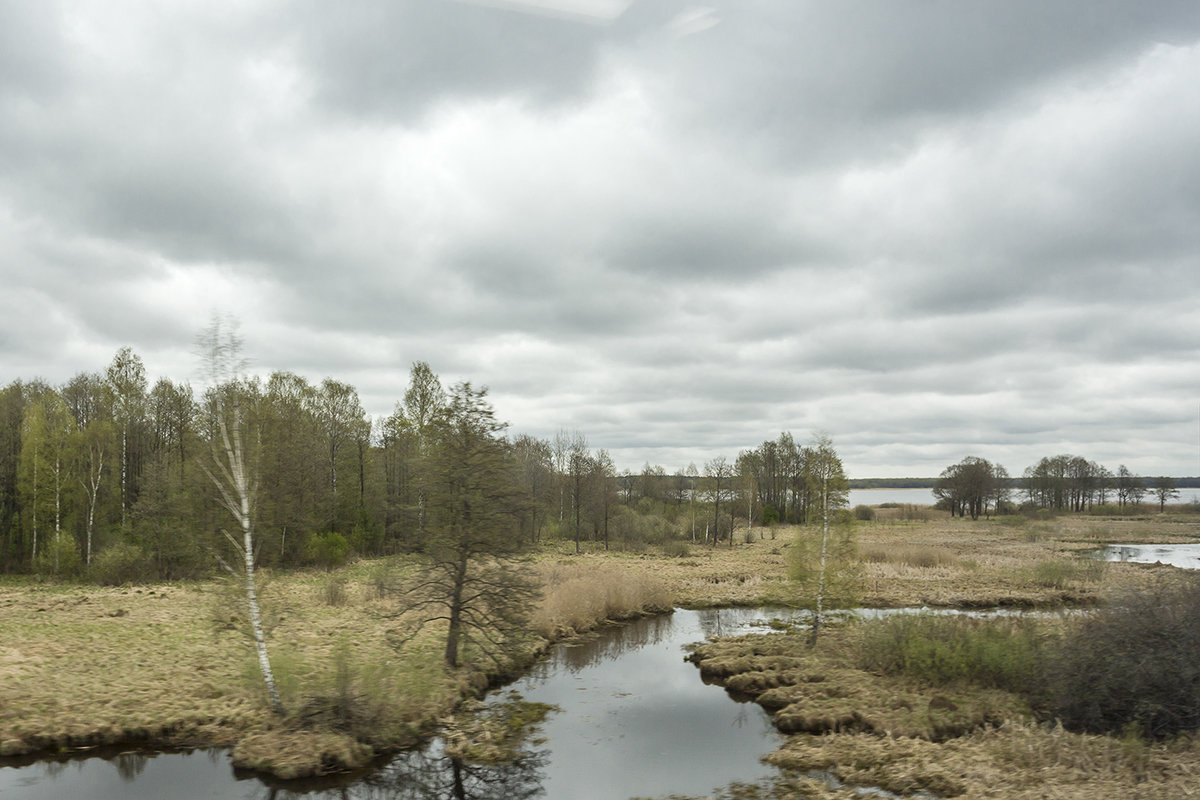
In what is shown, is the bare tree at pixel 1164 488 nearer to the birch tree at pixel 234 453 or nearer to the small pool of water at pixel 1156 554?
the small pool of water at pixel 1156 554

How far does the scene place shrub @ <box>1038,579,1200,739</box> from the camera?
13914 mm

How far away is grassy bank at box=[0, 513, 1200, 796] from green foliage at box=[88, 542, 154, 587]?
2.05 m

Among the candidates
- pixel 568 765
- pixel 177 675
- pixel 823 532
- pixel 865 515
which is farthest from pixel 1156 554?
pixel 177 675

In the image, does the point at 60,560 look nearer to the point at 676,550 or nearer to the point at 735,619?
the point at 735,619

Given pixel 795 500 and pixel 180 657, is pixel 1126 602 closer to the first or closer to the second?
pixel 180 657

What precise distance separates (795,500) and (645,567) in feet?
162

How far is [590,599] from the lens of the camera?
1242 inches

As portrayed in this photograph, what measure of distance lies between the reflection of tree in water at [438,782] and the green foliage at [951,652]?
37.9 feet

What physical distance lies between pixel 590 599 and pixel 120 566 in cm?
2659

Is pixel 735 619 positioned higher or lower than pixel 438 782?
lower

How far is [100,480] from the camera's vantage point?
39688 millimetres

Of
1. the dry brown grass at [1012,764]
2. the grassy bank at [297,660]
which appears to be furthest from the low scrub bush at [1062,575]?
the dry brown grass at [1012,764]

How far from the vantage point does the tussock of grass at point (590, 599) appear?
28.6 meters

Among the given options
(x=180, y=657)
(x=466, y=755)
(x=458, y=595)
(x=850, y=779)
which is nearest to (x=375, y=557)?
(x=180, y=657)
